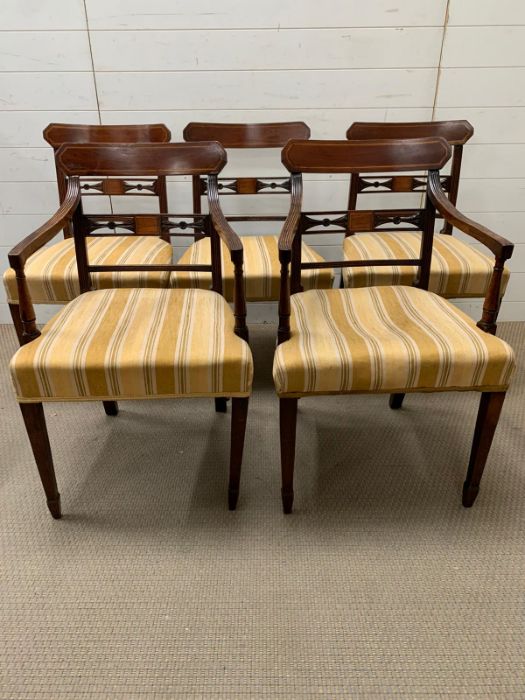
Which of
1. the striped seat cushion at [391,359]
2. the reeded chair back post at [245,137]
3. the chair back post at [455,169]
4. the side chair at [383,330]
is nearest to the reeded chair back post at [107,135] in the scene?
the reeded chair back post at [245,137]

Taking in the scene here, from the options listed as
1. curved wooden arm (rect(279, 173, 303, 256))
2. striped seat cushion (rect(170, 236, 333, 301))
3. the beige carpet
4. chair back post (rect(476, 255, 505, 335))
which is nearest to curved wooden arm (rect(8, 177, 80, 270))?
striped seat cushion (rect(170, 236, 333, 301))

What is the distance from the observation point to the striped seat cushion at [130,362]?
1159 millimetres

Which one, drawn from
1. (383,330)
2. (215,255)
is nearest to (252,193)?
(215,255)

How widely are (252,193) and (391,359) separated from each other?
1.02 meters

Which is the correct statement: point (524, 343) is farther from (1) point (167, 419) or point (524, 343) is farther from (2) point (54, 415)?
(2) point (54, 415)

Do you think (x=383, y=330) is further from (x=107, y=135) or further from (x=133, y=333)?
(x=107, y=135)

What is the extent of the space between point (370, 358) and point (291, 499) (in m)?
0.47

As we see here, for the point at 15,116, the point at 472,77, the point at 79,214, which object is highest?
the point at 472,77

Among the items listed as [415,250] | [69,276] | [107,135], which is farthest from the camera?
[107,135]

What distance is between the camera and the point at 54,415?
1.86m

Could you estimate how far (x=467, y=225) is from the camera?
1.33 metres

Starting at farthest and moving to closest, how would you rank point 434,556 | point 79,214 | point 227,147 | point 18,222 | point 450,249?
point 18,222, point 227,147, point 450,249, point 79,214, point 434,556

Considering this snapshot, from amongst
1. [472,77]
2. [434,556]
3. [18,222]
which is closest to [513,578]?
[434,556]

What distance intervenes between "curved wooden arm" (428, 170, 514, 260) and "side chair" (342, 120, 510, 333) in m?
0.16
